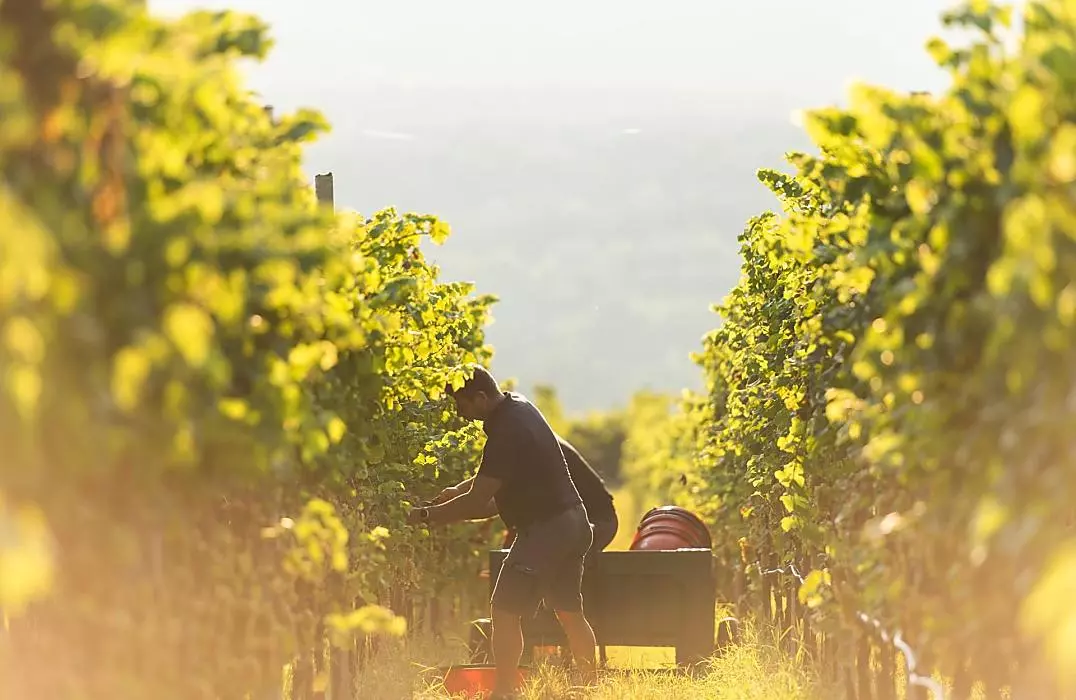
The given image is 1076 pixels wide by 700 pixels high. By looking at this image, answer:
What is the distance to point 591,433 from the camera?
5941cm

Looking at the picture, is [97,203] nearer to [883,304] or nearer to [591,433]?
[883,304]

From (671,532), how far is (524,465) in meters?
4.04

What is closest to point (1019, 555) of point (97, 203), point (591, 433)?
point (97, 203)

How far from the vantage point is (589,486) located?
39.1 ft

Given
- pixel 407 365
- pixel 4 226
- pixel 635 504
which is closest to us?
pixel 4 226

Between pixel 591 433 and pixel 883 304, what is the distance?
175ft

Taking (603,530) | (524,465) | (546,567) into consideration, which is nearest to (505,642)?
(546,567)

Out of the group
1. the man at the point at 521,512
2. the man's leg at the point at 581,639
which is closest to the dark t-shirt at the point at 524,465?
the man at the point at 521,512

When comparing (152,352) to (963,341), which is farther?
(963,341)

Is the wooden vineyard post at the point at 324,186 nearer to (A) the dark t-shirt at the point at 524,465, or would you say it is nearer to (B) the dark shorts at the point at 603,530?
(A) the dark t-shirt at the point at 524,465

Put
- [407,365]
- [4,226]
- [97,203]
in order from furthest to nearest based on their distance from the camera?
[407,365], [97,203], [4,226]

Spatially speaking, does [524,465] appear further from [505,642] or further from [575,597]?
[505,642]

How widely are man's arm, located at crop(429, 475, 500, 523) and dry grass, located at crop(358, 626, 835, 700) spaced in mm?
1303

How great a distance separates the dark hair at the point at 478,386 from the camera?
9.93 metres
